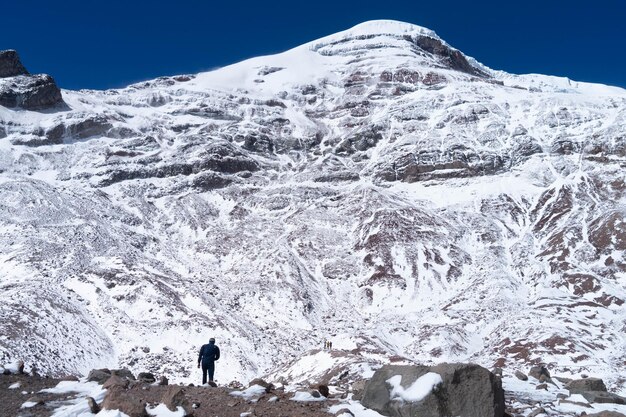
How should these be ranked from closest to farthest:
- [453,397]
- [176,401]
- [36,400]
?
[453,397] < [176,401] < [36,400]

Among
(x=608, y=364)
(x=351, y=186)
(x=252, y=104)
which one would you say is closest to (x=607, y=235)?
(x=608, y=364)

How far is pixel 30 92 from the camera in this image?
12862cm

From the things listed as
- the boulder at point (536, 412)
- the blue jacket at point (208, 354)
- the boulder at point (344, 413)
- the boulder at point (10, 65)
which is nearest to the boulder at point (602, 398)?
the boulder at point (536, 412)

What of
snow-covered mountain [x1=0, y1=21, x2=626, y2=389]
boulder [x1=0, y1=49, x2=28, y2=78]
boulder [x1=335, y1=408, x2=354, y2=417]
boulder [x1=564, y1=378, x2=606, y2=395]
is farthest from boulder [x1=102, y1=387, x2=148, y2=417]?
boulder [x1=0, y1=49, x2=28, y2=78]

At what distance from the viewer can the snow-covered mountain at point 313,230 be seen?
51969mm

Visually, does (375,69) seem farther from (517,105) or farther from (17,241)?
(17,241)

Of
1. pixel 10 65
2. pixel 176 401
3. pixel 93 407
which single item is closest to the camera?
pixel 93 407

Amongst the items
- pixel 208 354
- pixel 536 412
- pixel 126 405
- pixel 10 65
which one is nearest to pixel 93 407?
pixel 126 405

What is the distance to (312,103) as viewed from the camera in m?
156

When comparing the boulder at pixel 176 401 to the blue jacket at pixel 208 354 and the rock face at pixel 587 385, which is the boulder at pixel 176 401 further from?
the rock face at pixel 587 385

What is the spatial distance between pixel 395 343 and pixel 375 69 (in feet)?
411

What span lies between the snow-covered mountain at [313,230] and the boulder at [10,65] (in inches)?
426

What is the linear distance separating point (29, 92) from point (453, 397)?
13643 centimetres

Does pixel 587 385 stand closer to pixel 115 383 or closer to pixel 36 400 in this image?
pixel 115 383
